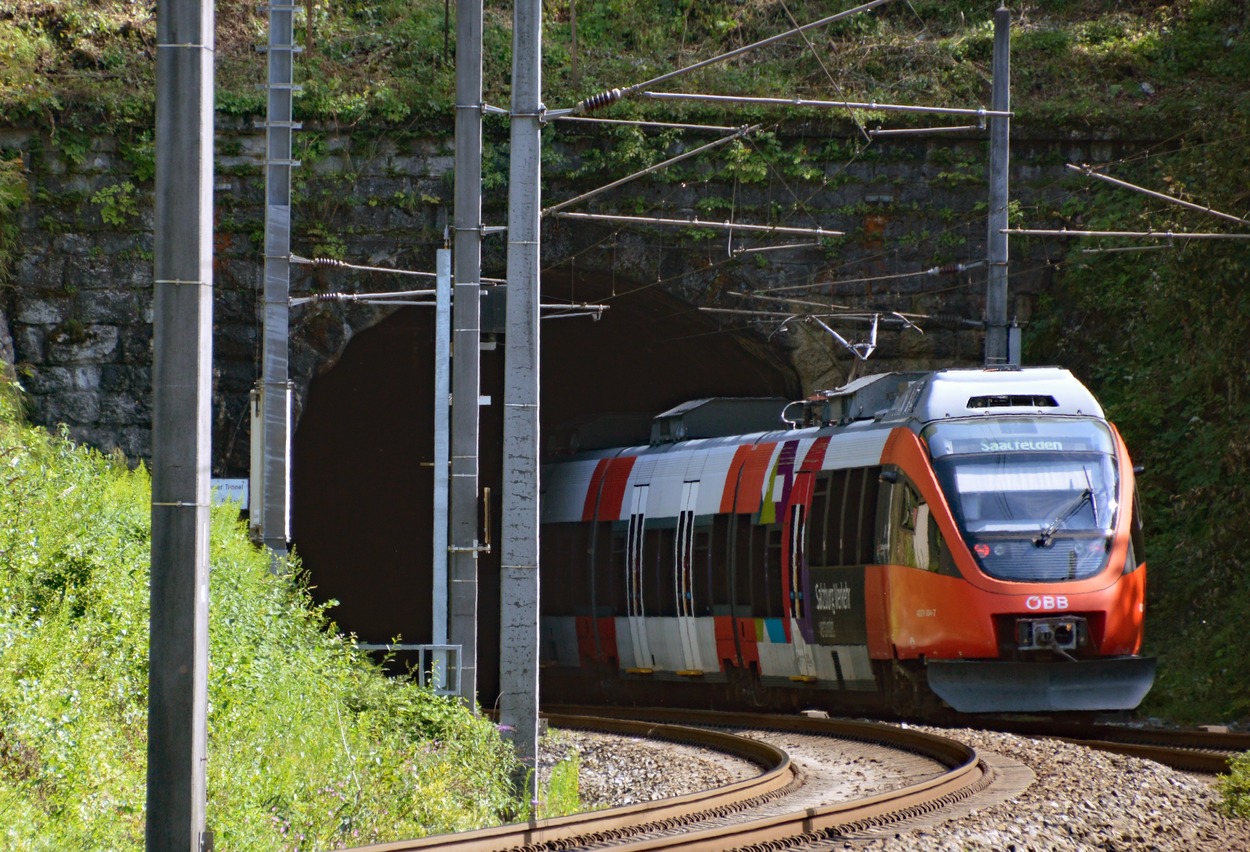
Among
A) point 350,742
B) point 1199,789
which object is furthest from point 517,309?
point 1199,789

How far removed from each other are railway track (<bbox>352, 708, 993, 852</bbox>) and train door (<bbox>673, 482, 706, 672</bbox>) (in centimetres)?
599

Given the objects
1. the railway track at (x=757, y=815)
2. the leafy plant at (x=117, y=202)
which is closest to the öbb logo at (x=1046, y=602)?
the railway track at (x=757, y=815)

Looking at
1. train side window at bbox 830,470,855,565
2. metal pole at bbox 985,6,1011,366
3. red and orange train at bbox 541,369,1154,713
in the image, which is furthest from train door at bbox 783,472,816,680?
metal pole at bbox 985,6,1011,366

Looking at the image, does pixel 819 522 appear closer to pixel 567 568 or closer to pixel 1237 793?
pixel 567 568

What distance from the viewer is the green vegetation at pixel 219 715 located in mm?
9016

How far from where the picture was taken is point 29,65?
27.7 meters

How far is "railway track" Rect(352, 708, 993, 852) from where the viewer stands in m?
9.34

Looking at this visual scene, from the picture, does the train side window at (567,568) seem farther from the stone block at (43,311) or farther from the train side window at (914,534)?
the train side window at (914,534)

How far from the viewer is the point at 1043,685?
54.4ft

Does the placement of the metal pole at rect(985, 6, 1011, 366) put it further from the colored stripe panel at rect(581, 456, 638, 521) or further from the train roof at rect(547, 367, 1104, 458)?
the colored stripe panel at rect(581, 456, 638, 521)

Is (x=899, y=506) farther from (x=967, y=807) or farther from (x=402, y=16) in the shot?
(x=402, y=16)

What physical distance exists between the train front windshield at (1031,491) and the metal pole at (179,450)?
11354 millimetres

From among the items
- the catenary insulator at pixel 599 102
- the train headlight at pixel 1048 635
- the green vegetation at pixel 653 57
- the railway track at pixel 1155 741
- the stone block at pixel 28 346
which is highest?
the green vegetation at pixel 653 57

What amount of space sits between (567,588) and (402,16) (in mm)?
11863
